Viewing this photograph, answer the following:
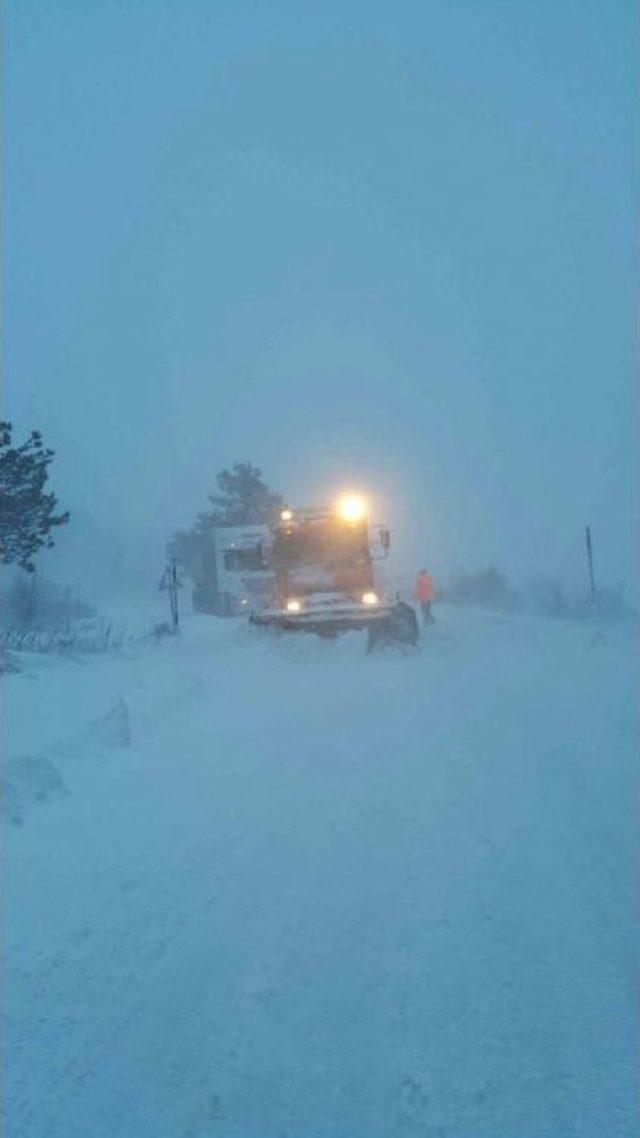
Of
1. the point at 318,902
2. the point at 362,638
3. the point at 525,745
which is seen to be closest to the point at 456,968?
the point at 318,902

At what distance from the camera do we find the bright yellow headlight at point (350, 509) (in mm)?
23484

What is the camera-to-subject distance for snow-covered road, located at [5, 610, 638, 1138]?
337cm

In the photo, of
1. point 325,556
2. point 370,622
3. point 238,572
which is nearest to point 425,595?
point 325,556

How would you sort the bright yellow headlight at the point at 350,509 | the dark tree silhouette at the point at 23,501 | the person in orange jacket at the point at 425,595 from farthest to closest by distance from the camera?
the person in orange jacket at the point at 425,595 → the bright yellow headlight at the point at 350,509 → the dark tree silhouette at the point at 23,501

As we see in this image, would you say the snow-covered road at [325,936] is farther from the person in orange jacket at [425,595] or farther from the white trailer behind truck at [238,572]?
the white trailer behind truck at [238,572]

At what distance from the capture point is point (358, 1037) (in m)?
3.72

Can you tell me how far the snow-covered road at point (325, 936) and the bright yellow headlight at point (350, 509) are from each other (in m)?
13.1

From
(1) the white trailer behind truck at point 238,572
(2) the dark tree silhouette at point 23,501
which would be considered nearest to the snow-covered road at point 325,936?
(2) the dark tree silhouette at point 23,501

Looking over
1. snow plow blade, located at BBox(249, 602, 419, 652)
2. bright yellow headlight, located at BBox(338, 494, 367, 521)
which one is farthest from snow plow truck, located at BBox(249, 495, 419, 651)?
snow plow blade, located at BBox(249, 602, 419, 652)

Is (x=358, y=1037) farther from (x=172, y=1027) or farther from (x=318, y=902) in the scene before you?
(x=318, y=902)

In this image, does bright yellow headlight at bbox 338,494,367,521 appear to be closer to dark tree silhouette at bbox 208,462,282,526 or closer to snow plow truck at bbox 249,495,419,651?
Answer: snow plow truck at bbox 249,495,419,651

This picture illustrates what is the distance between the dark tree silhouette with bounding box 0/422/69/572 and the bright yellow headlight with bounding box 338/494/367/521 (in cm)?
641

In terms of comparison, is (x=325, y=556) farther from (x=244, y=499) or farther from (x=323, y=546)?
(x=244, y=499)

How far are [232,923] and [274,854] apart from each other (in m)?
1.20
